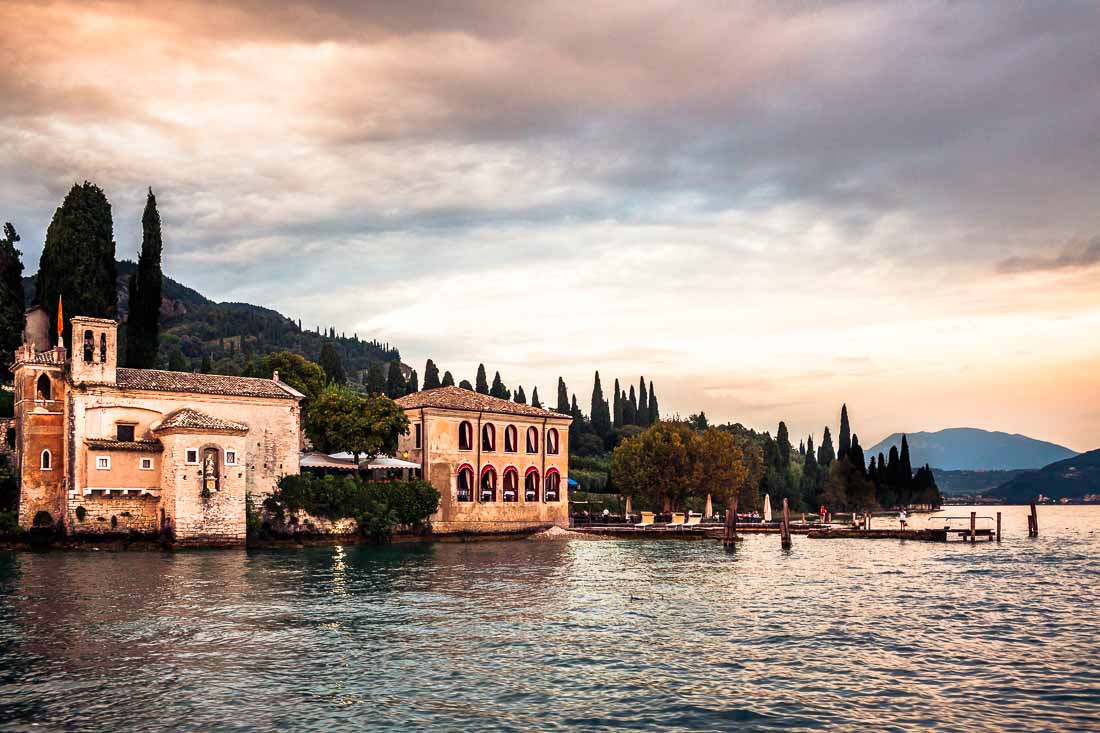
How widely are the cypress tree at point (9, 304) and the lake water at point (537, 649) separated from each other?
882 inches

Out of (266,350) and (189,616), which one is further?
(266,350)

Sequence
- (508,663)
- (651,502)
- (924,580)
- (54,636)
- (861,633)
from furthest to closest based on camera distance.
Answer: (651,502), (924,580), (861,633), (54,636), (508,663)

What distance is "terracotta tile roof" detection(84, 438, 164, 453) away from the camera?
45.4 meters

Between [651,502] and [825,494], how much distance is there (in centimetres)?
3883

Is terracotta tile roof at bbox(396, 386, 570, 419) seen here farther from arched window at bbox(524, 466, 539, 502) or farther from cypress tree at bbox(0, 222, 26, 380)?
cypress tree at bbox(0, 222, 26, 380)

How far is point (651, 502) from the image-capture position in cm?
7456

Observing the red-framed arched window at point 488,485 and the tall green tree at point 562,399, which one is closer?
the red-framed arched window at point 488,485

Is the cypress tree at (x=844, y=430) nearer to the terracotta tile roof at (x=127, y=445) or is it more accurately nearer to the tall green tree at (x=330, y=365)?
the tall green tree at (x=330, y=365)

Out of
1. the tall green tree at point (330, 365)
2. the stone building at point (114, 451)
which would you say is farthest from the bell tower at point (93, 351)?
the tall green tree at point (330, 365)

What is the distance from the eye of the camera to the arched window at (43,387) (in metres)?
47.2

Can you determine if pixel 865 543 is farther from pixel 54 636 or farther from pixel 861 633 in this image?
pixel 54 636

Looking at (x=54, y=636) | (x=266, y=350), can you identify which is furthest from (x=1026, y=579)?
(x=266, y=350)

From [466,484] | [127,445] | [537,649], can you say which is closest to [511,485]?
[466,484]

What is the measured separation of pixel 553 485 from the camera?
65.8 meters
